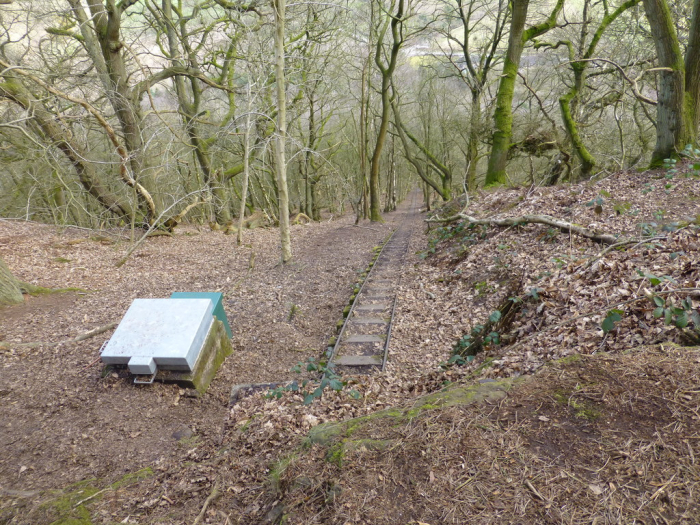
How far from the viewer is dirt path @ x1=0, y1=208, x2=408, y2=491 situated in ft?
11.2

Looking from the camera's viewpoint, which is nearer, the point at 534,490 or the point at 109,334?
the point at 534,490

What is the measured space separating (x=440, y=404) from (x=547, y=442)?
0.73 meters

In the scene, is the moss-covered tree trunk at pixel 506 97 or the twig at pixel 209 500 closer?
the twig at pixel 209 500

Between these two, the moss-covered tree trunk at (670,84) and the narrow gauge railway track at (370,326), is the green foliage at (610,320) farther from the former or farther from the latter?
the moss-covered tree trunk at (670,84)

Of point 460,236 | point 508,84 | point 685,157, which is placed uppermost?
point 508,84

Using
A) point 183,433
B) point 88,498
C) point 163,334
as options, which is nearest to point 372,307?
point 163,334

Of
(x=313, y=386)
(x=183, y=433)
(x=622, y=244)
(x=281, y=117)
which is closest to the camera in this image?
(x=183, y=433)

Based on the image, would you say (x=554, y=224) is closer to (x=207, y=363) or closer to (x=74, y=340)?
(x=207, y=363)

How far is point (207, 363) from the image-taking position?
461cm

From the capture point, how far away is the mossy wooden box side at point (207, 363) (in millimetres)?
4230

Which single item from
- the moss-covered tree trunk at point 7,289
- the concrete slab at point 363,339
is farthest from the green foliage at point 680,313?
the moss-covered tree trunk at point 7,289

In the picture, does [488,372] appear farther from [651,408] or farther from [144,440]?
[144,440]

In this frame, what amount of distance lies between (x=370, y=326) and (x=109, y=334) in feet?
13.8

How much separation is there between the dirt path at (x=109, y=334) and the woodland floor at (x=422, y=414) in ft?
0.09
